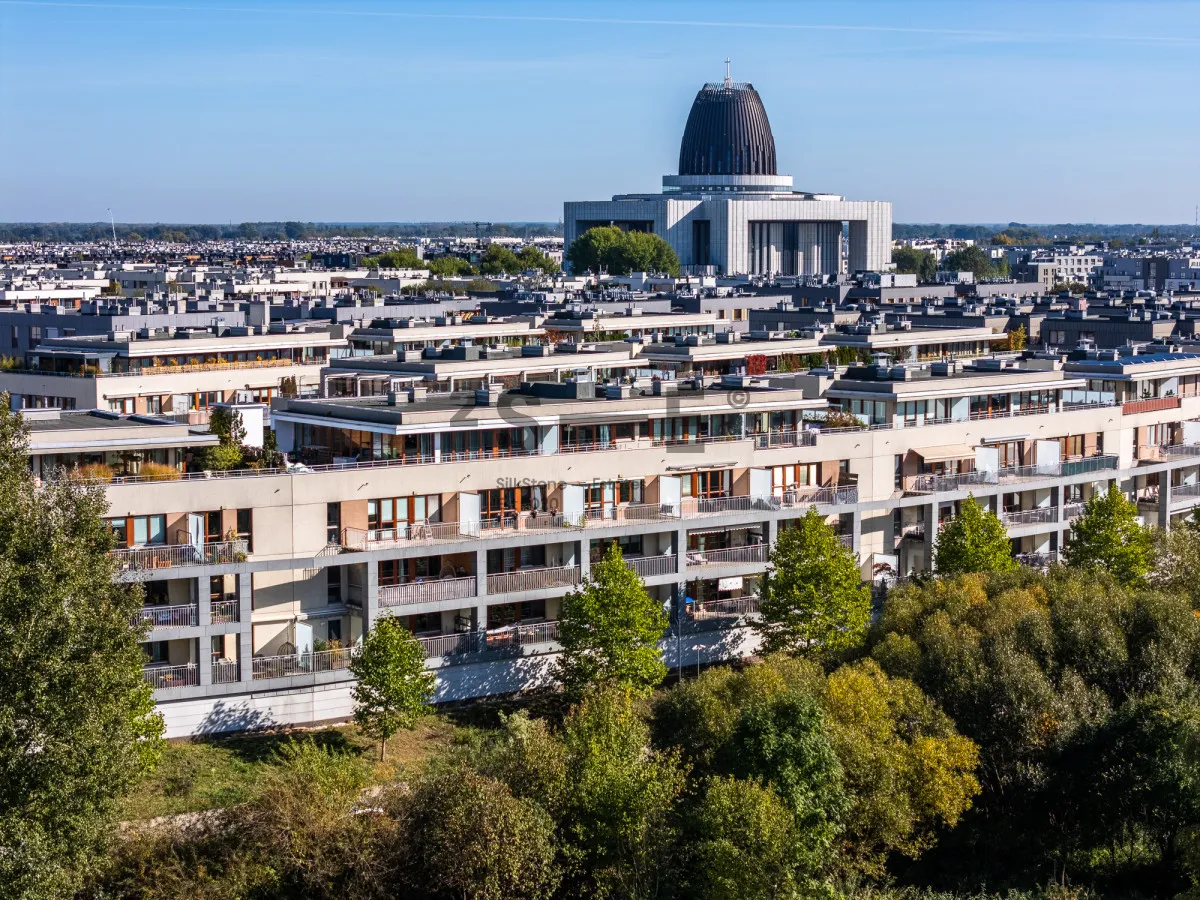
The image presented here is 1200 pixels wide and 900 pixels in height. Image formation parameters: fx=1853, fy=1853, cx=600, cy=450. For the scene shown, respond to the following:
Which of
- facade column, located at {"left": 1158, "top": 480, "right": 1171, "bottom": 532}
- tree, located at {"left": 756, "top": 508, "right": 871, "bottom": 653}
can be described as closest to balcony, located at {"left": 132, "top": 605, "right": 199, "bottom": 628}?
tree, located at {"left": 756, "top": 508, "right": 871, "bottom": 653}

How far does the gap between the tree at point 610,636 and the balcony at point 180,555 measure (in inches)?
292

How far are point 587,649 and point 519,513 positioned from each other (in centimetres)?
429

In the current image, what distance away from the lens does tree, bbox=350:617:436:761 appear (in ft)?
125

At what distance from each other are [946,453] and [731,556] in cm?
914

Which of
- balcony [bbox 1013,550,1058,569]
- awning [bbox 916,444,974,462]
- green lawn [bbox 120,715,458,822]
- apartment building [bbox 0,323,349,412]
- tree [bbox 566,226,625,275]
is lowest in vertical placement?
green lawn [bbox 120,715,458,822]

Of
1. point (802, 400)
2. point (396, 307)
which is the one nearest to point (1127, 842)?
point (802, 400)

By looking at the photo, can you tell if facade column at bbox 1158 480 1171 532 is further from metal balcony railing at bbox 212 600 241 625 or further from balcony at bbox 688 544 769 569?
metal balcony railing at bbox 212 600 241 625

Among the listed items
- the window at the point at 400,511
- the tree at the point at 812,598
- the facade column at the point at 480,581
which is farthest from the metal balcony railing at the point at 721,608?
the window at the point at 400,511

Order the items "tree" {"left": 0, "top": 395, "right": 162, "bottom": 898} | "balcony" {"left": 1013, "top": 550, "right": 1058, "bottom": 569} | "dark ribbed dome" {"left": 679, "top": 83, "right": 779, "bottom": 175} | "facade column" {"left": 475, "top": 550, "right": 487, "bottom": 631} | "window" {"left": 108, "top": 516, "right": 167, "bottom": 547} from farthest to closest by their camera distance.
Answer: "dark ribbed dome" {"left": 679, "top": 83, "right": 779, "bottom": 175}, "balcony" {"left": 1013, "top": 550, "right": 1058, "bottom": 569}, "facade column" {"left": 475, "top": 550, "right": 487, "bottom": 631}, "window" {"left": 108, "top": 516, "right": 167, "bottom": 547}, "tree" {"left": 0, "top": 395, "right": 162, "bottom": 898}

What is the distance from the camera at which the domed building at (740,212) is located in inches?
6914

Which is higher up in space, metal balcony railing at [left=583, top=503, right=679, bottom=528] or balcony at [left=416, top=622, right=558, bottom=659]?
metal balcony railing at [left=583, top=503, right=679, bottom=528]

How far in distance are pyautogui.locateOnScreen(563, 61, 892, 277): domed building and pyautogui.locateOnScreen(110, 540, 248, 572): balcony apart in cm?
12100

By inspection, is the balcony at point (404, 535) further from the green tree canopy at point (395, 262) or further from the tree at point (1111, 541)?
the green tree canopy at point (395, 262)

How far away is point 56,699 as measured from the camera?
97.6 ft
